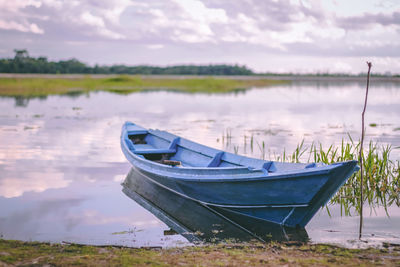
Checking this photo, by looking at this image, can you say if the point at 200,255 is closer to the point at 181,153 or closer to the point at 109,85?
the point at 181,153

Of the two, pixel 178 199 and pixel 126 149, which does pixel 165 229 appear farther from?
pixel 126 149

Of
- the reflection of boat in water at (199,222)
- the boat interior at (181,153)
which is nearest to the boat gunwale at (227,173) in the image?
the boat interior at (181,153)

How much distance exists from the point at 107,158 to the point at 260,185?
24.0 ft

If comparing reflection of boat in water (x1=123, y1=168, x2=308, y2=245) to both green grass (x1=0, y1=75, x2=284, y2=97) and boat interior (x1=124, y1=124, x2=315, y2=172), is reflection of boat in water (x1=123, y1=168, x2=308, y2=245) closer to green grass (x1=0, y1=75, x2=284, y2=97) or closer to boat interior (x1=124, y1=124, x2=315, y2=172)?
boat interior (x1=124, y1=124, x2=315, y2=172)

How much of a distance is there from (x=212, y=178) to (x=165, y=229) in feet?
3.94

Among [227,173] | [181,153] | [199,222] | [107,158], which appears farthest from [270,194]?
[107,158]

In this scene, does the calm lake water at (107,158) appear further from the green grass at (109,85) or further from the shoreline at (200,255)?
Result: the green grass at (109,85)

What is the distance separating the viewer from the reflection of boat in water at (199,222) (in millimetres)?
7004

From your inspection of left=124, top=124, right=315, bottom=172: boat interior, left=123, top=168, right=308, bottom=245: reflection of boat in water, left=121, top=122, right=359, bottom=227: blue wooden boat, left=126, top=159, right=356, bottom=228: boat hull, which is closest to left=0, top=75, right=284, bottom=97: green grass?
left=124, top=124, right=315, bottom=172: boat interior

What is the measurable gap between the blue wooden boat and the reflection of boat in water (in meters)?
Result: 0.13

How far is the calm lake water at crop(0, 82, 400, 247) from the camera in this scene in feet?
23.8

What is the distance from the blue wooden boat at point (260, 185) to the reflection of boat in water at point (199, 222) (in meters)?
0.13

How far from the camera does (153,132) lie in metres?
13.0

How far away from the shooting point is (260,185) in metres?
6.72
